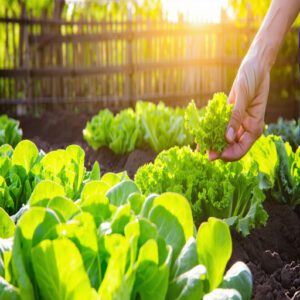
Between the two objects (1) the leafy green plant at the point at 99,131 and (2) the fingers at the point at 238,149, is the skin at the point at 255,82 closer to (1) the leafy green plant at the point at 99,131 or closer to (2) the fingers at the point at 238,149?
(2) the fingers at the point at 238,149

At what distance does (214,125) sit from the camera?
11.8ft

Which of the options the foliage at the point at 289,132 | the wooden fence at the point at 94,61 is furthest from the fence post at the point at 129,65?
the foliage at the point at 289,132

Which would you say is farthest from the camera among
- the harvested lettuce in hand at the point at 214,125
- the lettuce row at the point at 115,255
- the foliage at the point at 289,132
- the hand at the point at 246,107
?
the foliage at the point at 289,132

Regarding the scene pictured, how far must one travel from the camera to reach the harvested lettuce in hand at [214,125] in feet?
11.8

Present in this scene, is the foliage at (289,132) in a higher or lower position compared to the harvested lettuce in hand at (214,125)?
lower

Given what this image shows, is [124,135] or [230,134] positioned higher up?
[230,134]

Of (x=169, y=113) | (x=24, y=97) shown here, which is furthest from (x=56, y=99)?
(x=169, y=113)

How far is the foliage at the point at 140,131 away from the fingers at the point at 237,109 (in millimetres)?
3807

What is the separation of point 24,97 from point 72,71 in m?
1.09

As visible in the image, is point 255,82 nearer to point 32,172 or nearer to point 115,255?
point 32,172

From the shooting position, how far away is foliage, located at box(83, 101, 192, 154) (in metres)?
7.66

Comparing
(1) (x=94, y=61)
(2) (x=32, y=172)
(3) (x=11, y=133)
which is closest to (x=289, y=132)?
(3) (x=11, y=133)

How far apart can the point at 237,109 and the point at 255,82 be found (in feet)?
0.82

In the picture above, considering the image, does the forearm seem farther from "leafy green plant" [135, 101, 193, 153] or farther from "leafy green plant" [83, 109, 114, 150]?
"leafy green plant" [83, 109, 114, 150]
